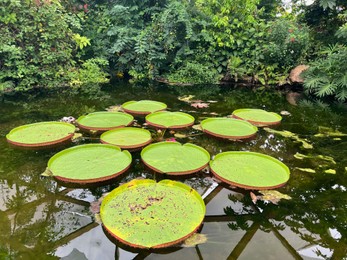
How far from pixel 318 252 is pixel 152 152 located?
66.3 inches

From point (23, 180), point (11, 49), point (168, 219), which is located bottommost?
point (23, 180)

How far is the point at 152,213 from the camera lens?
Result: 6.26 feet

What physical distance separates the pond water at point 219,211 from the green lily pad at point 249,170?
0.35 feet

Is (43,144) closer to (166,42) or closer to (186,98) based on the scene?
(186,98)

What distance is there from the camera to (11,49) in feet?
17.9

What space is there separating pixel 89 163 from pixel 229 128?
1.88 m

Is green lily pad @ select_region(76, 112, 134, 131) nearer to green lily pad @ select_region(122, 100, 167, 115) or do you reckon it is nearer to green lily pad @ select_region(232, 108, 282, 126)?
green lily pad @ select_region(122, 100, 167, 115)

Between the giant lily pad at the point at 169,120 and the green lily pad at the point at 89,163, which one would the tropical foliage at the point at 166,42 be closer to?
the giant lily pad at the point at 169,120

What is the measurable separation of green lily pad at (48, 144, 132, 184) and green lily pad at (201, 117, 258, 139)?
1.27m

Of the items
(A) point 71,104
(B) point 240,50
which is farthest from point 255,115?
(B) point 240,50

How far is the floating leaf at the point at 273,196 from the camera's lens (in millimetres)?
2275

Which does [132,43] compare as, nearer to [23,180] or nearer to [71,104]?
[71,104]

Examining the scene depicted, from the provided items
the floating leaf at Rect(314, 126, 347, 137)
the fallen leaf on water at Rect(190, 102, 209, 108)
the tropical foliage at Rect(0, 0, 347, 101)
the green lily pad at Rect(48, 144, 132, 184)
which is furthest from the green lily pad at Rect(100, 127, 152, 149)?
the tropical foliage at Rect(0, 0, 347, 101)

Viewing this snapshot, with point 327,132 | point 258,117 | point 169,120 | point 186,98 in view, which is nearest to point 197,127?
point 169,120
